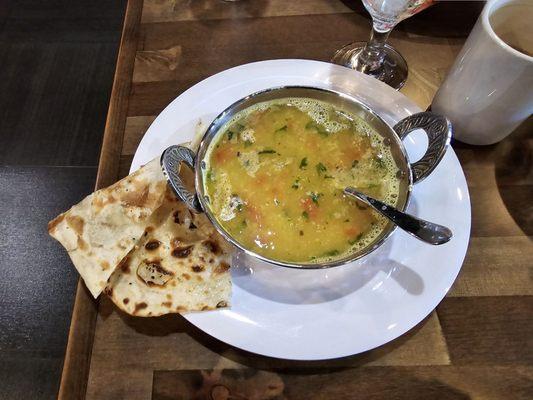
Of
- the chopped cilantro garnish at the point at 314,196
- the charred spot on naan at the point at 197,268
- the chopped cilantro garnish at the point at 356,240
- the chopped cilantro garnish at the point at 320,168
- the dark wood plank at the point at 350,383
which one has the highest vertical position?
the chopped cilantro garnish at the point at 320,168

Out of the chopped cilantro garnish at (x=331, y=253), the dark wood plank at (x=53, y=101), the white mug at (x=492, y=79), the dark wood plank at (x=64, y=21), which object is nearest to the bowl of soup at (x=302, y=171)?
the chopped cilantro garnish at (x=331, y=253)

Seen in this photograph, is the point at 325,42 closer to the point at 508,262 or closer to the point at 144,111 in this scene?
the point at 144,111

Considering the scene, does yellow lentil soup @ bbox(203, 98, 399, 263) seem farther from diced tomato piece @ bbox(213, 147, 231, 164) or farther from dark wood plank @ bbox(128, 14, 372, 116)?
dark wood plank @ bbox(128, 14, 372, 116)

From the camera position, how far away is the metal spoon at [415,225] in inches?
43.1

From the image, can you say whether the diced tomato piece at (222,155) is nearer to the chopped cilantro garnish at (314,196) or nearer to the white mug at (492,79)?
the chopped cilantro garnish at (314,196)

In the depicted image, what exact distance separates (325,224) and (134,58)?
1.06m

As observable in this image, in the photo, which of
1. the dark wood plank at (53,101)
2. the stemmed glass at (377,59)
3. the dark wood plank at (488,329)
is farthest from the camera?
the dark wood plank at (53,101)

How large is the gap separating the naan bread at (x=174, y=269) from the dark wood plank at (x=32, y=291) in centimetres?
78

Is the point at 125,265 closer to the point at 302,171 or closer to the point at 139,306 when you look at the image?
the point at 139,306

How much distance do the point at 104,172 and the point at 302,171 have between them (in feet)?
2.24

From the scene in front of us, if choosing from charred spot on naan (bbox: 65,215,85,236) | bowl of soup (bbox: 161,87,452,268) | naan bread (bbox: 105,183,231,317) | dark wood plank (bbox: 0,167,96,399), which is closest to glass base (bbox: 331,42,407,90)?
bowl of soup (bbox: 161,87,452,268)

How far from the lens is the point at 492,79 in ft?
4.21

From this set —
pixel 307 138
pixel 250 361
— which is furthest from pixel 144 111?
pixel 250 361

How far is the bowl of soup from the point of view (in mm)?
1210
